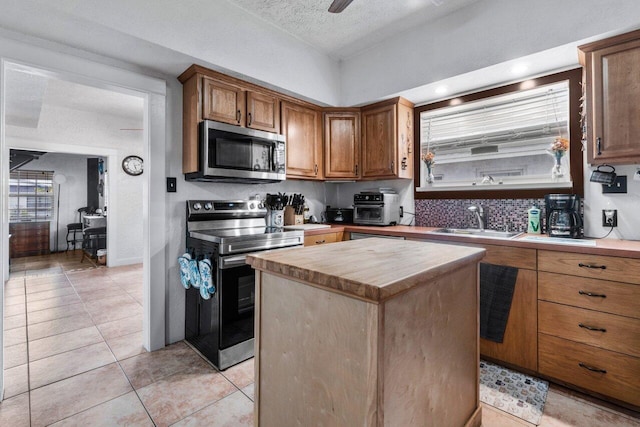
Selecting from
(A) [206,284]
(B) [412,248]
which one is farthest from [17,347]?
(B) [412,248]

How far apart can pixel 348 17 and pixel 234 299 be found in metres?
2.59

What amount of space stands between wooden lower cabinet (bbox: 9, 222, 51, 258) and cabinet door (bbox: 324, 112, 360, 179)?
287 inches

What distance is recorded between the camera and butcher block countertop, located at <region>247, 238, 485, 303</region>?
2.81 feet

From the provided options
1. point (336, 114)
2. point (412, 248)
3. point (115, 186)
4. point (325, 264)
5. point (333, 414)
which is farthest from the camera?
point (115, 186)

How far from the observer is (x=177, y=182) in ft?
8.56

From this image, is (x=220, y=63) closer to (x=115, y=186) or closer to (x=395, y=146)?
(x=395, y=146)

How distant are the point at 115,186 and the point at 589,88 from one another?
6.35 metres

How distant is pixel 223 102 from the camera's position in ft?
8.55

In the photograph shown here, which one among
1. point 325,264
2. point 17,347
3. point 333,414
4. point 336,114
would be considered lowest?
point 17,347

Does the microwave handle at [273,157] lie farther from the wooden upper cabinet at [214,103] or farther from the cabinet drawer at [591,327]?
the cabinet drawer at [591,327]

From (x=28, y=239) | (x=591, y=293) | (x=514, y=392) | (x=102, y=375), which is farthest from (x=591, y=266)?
(x=28, y=239)

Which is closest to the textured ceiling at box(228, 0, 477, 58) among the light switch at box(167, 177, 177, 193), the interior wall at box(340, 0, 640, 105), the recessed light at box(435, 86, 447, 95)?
the interior wall at box(340, 0, 640, 105)

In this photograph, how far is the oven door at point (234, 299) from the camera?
2160 mm

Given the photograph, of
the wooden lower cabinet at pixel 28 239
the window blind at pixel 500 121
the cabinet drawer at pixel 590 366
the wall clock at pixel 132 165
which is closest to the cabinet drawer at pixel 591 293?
the cabinet drawer at pixel 590 366
